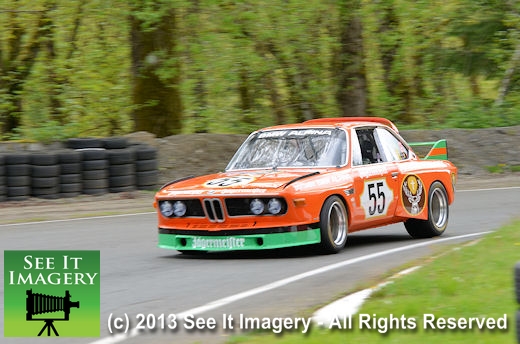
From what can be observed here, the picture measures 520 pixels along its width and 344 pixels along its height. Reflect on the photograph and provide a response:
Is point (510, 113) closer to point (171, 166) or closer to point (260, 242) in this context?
point (171, 166)

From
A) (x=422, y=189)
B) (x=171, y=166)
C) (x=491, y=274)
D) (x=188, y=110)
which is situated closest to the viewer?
(x=491, y=274)

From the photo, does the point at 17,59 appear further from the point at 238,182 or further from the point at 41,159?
the point at 238,182

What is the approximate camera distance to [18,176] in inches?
710

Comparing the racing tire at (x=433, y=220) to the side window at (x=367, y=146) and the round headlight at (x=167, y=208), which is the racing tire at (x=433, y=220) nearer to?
the side window at (x=367, y=146)

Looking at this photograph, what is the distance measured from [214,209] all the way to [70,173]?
28.1ft

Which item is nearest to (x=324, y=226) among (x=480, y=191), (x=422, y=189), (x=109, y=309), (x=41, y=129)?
(x=422, y=189)

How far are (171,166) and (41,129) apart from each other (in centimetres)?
310

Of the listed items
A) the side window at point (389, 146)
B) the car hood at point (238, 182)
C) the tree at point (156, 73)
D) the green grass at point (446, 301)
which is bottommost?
the green grass at point (446, 301)

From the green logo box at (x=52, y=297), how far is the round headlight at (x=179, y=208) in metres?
1.07

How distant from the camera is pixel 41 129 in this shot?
20422mm

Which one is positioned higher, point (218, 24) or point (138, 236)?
point (218, 24)

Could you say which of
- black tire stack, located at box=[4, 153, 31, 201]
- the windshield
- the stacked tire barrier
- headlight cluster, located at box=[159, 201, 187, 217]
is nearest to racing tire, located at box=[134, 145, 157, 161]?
the stacked tire barrier

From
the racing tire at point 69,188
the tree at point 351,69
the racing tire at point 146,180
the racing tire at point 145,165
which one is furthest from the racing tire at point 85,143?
the tree at point 351,69

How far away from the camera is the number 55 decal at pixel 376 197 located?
1137cm
